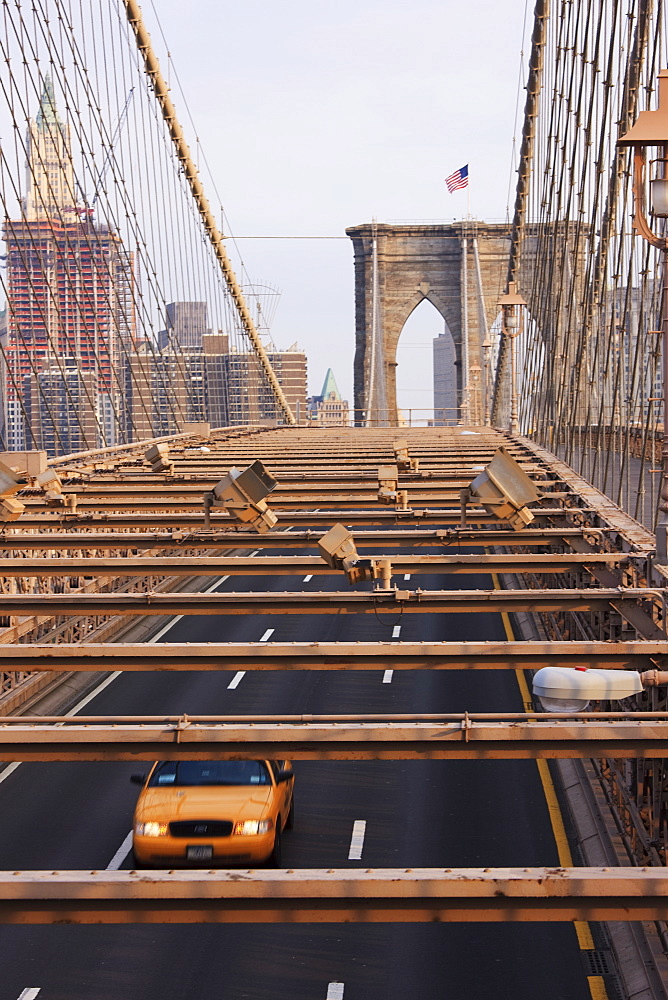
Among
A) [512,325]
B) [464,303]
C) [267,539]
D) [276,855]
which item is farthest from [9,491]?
[464,303]

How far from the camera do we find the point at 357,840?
693 inches

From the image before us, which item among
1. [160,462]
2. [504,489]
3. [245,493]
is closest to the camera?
[504,489]

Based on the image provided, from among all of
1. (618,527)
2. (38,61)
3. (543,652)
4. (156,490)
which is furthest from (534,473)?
(38,61)

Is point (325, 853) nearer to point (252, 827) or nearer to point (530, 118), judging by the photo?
point (252, 827)

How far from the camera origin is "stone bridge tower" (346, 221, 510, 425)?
102500 millimetres

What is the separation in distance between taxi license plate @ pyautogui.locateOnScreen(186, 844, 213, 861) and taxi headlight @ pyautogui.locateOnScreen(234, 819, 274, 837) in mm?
416

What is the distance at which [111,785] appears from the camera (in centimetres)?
2119

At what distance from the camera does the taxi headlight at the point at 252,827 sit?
16.0 m

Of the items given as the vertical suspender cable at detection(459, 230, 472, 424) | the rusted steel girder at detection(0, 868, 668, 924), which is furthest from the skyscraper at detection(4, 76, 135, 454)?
the vertical suspender cable at detection(459, 230, 472, 424)

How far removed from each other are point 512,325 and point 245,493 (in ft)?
110

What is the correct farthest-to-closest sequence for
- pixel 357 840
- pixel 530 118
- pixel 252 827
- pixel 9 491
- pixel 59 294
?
pixel 59 294, pixel 530 118, pixel 357 840, pixel 252 827, pixel 9 491

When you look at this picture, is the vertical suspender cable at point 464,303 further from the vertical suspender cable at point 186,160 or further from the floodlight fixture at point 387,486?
the floodlight fixture at point 387,486

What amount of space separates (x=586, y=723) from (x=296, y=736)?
1.79 meters

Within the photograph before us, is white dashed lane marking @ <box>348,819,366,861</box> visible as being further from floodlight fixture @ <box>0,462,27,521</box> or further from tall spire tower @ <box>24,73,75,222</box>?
tall spire tower @ <box>24,73,75,222</box>
